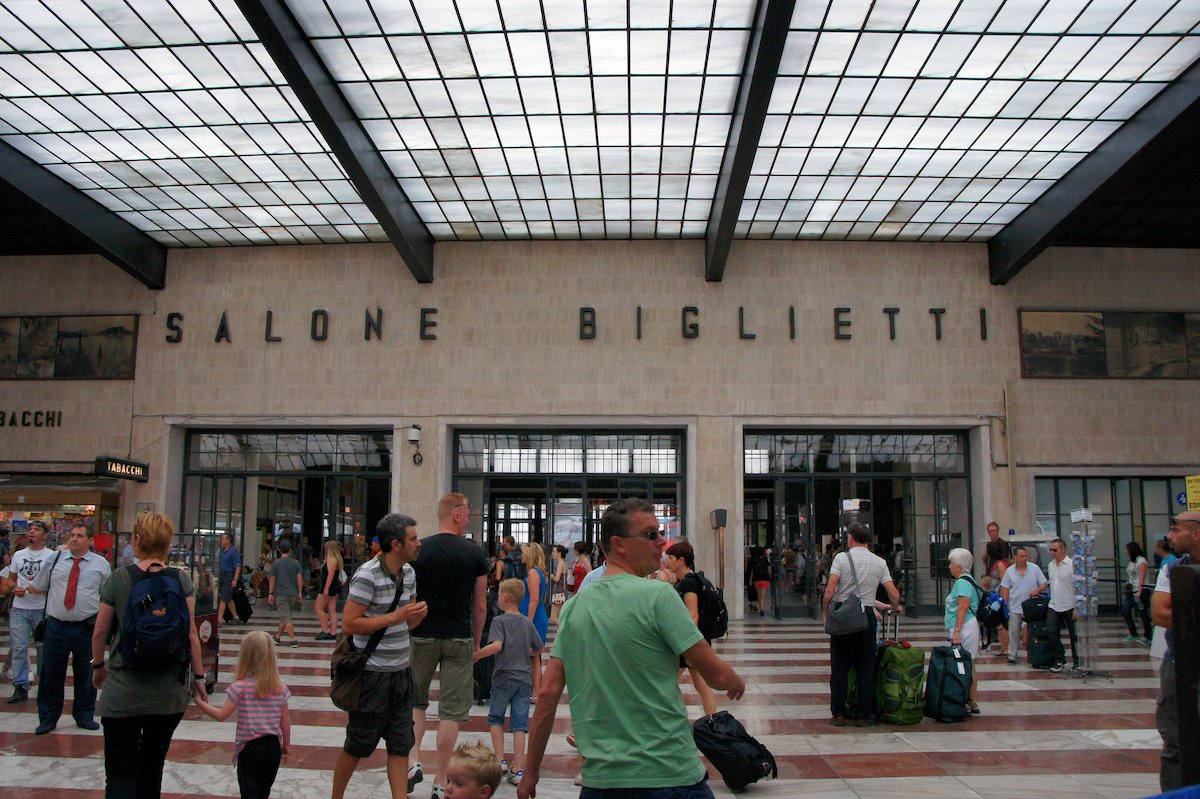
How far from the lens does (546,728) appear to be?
10.1 feet

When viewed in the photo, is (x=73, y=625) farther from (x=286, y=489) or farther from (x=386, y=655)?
(x=286, y=489)

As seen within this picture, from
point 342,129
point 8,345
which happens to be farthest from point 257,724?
point 8,345

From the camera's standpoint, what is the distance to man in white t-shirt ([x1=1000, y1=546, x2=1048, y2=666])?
492 inches

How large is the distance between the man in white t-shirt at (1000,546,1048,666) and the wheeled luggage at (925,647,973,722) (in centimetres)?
466

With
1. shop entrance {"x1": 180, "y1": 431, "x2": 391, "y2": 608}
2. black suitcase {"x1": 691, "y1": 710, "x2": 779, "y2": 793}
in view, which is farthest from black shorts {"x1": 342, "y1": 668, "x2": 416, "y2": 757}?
shop entrance {"x1": 180, "y1": 431, "x2": 391, "y2": 608}

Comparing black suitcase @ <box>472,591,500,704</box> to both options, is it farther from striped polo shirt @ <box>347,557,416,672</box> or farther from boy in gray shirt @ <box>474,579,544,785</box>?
striped polo shirt @ <box>347,557,416,672</box>

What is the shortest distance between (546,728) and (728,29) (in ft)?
41.3

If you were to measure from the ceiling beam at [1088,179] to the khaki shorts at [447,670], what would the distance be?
14172 mm

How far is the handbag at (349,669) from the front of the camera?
16.3 feet

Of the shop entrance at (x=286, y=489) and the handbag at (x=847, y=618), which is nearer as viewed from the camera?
the handbag at (x=847, y=618)

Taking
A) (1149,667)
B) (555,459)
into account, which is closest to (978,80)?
(1149,667)

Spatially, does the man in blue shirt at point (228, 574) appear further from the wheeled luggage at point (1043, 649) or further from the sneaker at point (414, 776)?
the wheeled luggage at point (1043, 649)

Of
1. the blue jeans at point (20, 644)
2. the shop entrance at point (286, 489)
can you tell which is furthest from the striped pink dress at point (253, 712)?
the shop entrance at point (286, 489)

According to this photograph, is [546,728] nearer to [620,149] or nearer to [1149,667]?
[1149,667]
